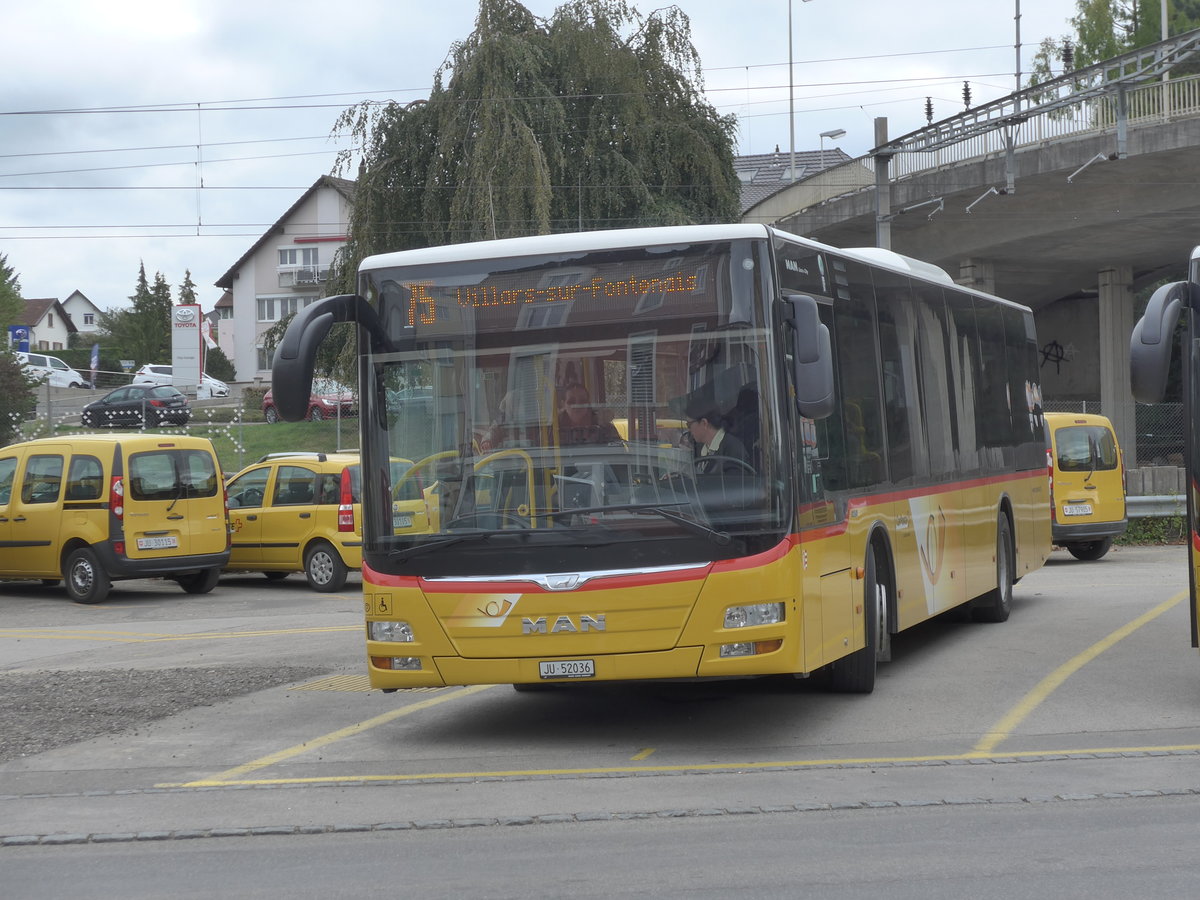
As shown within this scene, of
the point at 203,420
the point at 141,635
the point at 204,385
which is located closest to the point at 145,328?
the point at 204,385

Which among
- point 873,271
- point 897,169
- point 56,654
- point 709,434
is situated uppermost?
point 897,169

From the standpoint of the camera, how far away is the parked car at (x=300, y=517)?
20.9 meters

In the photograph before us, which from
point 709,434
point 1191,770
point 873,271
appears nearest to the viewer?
point 1191,770

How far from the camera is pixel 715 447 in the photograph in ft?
28.2

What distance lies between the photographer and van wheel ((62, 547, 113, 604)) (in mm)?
19922

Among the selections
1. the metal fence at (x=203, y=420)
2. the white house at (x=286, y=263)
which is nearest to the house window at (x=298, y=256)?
the white house at (x=286, y=263)

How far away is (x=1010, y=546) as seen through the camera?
15.4 m

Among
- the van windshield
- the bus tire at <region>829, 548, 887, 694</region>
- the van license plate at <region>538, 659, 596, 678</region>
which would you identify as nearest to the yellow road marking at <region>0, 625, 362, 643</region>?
the bus tire at <region>829, 548, 887, 694</region>

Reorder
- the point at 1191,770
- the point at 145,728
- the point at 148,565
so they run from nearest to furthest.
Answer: the point at 1191,770, the point at 145,728, the point at 148,565

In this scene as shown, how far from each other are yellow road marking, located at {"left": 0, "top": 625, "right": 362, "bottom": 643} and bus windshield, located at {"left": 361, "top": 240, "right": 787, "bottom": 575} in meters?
6.97

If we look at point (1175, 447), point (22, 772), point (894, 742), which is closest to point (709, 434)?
point (894, 742)

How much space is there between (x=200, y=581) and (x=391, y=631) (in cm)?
1300

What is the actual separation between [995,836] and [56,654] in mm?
10368

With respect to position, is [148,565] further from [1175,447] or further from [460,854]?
[1175,447]
